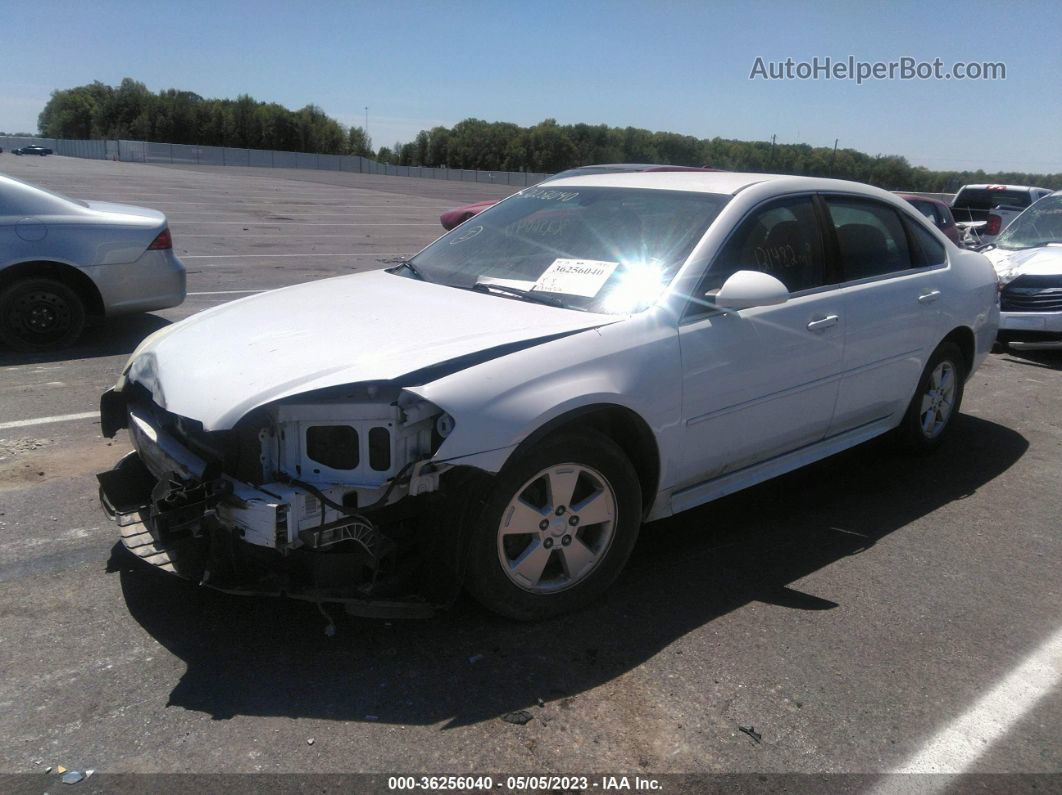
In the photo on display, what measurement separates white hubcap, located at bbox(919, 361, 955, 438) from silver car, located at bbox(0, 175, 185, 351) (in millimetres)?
6067

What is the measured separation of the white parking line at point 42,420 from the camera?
18.1 ft

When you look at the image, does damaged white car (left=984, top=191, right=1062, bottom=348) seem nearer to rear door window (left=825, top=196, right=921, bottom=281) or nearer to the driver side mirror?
rear door window (left=825, top=196, right=921, bottom=281)

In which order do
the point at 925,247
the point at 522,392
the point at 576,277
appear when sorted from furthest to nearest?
the point at 925,247 < the point at 576,277 < the point at 522,392

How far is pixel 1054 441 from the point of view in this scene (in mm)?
6168

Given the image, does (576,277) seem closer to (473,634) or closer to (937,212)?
(473,634)

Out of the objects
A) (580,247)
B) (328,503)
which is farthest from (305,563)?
(580,247)

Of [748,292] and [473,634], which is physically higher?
[748,292]

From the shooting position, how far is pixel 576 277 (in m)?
3.96

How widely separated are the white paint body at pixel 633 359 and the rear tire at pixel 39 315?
12.5 feet

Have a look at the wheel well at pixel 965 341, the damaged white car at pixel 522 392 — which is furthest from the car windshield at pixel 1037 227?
the damaged white car at pixel 522 392

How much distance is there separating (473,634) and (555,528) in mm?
499

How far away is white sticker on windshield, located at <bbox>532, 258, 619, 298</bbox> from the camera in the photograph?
388cm

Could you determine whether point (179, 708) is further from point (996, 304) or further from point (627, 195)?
point (996, 304)

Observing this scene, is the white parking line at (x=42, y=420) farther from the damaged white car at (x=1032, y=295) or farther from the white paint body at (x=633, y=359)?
the damaged white car at (x=1032, y=295)
